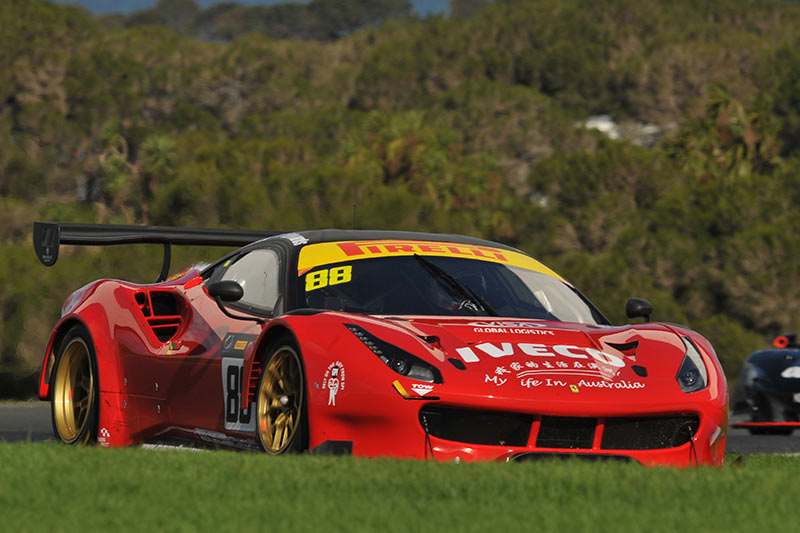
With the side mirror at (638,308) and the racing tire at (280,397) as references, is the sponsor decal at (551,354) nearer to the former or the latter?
the racing tire at (280,397)

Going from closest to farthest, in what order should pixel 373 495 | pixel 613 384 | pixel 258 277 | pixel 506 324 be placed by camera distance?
pixel 373 495 → pixel 613 384 → pixel 506 324 → pixel 258 277

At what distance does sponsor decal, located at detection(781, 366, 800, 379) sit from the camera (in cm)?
1318

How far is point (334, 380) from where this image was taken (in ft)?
18.9

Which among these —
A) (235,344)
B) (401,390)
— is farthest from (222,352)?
(401,390)

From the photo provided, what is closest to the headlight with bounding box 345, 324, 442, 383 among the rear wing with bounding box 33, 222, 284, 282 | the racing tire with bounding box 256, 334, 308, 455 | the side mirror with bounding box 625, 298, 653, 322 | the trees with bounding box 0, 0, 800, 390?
the racing tire with bounding box 256, 334, 308, 455

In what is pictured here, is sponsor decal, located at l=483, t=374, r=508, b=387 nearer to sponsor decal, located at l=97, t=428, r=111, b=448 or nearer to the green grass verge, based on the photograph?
the green grass verge

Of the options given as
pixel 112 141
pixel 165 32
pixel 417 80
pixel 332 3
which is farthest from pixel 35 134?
pixel 332 3

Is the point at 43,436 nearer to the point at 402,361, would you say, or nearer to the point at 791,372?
the point at 402,361

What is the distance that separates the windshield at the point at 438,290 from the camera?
679 centimetres

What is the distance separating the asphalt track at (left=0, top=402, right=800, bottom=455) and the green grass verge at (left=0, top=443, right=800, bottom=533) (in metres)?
4.35

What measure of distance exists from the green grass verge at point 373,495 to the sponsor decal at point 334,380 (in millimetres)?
403

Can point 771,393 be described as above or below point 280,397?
below

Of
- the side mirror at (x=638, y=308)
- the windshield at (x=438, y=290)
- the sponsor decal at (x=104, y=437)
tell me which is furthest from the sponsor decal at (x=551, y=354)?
the sponsor decal at (x=104, y=437)

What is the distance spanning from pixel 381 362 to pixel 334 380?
0.70 ft
